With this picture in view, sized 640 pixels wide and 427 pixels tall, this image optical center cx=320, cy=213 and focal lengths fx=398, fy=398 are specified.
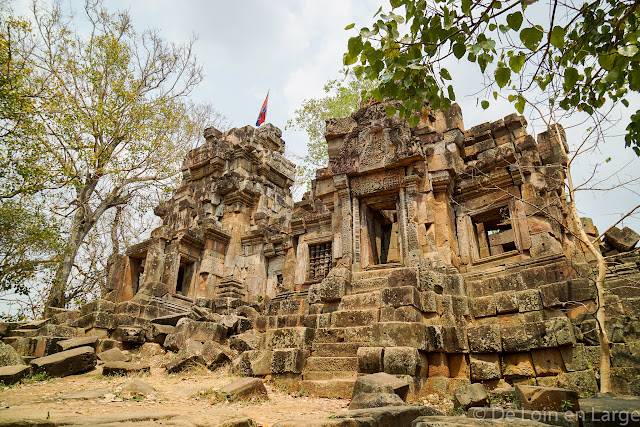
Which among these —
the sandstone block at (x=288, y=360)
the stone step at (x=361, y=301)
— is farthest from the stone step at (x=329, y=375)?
the stone step at (x=361, y=301)

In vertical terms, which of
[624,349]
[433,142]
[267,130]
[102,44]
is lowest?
[624,349]

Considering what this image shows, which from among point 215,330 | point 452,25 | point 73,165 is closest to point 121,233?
point 73,165

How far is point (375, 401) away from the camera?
447cm

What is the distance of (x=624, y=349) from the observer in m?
5.65

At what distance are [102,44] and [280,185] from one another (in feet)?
29.9

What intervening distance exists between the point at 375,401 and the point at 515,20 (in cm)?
396

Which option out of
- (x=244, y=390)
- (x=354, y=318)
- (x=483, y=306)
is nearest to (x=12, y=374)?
(x=244, y=390)

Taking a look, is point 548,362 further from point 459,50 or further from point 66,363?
point 66,363

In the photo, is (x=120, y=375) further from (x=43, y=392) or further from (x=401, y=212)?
(x=401, y=212)

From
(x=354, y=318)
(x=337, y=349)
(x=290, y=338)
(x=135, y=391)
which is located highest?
(x=354, y=318)

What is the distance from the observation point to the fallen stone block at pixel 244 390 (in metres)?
5.32

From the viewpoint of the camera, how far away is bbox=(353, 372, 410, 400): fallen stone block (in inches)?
193

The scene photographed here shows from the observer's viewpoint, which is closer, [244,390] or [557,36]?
[557,36]

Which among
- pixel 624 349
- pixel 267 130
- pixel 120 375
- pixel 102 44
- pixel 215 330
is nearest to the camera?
pixel 624 349
